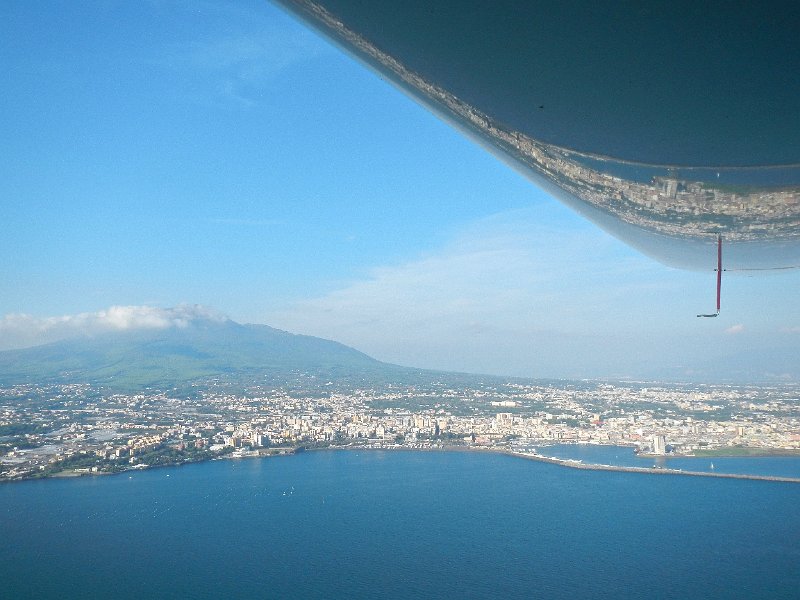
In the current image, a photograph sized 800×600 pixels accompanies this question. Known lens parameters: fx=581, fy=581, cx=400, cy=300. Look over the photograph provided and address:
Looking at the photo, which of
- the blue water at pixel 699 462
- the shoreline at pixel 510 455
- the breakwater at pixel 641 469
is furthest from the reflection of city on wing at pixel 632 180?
the blue water at pixel 699 462

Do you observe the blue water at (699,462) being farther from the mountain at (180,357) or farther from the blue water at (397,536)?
the mountain at (180,357)

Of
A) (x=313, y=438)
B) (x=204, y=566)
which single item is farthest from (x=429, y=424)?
(x=204, y=566)

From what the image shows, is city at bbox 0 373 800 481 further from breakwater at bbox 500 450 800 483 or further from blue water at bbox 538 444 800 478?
breakwater at bbox 500 450 800 483

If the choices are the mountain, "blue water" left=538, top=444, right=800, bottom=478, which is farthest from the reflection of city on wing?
the mountain

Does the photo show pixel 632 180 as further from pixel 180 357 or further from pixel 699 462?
pixel 180 357

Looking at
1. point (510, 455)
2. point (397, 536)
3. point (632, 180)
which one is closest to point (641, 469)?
point (510, 455)
